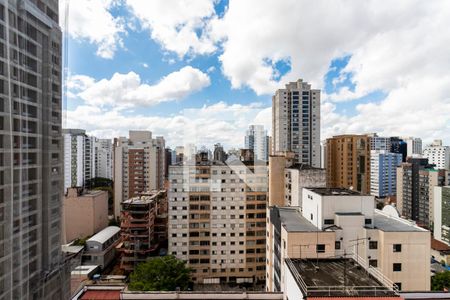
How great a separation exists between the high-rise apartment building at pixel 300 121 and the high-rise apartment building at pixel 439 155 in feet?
48.7

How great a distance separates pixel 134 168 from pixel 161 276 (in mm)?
10299

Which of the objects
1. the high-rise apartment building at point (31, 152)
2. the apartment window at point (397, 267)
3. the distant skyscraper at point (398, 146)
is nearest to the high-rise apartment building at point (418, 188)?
the apartment window at point (397, 267)

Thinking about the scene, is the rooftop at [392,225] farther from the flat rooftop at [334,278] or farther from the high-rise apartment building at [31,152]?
the high-rise apartment building at [31,152]

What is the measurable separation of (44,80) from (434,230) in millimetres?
17299

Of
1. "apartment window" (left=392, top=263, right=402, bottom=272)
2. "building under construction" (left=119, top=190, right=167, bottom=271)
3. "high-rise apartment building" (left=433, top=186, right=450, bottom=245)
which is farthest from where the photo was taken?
"high-rise apartment building" (left=433, top=186, right=450, bottom=245)

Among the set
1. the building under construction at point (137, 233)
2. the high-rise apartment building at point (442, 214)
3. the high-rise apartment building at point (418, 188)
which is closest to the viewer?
the building under construction at point (137, 233)

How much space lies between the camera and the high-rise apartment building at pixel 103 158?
18.3m

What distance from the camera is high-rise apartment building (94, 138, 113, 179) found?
60.1 ft

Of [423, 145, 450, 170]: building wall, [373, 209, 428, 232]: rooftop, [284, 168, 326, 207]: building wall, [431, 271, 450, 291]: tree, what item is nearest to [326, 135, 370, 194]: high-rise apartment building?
[284, 168, 326, 207]: building wall

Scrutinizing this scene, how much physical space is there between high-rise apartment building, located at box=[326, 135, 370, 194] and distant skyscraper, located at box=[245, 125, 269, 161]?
8.55 metres

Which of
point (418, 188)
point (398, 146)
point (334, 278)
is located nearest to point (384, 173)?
point (418, 188)

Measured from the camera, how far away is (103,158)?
1909 cm

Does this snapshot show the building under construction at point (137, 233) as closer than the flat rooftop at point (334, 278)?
No

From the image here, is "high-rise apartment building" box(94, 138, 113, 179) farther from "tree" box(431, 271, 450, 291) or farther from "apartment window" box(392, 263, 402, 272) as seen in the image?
"tree" box(431, 271, 450, 291)
